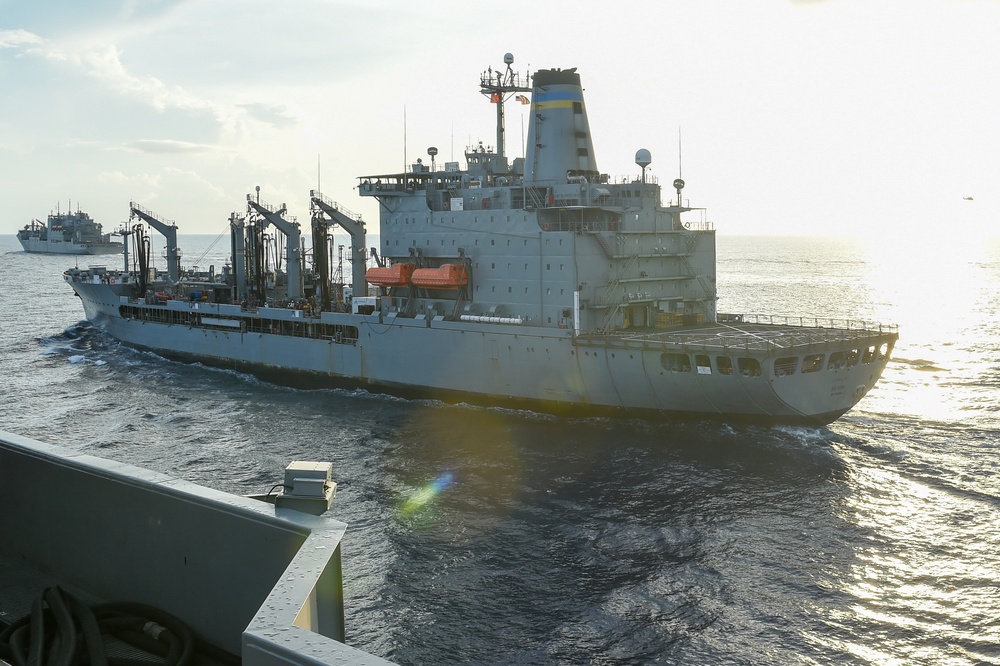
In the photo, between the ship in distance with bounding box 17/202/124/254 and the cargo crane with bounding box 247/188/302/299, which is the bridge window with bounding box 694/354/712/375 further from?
the ship in distance with bounding box 17/202/124/254

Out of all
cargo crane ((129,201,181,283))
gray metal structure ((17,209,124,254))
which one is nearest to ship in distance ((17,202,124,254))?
gray metal structure ((17,209,124,254))

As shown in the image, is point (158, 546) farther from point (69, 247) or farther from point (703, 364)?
point (69, 247)

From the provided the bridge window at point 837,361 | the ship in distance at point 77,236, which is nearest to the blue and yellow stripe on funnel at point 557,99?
the bridge window at point 837,361

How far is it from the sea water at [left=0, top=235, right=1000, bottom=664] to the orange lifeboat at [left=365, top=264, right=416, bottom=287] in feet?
18.8

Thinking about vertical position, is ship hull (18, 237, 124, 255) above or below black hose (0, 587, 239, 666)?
above

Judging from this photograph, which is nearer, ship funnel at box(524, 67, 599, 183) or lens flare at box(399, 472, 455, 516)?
lens flare at box(399, 472, 455, 516)

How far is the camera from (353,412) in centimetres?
3847

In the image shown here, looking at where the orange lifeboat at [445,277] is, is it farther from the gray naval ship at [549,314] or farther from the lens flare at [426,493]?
the lens flare at [426,493]

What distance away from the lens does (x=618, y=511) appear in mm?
24625

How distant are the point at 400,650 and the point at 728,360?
18.0 m

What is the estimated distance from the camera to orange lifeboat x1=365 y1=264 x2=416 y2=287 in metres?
41.9

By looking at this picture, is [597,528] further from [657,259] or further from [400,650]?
[657,259]

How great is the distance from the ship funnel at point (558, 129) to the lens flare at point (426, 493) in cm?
1714

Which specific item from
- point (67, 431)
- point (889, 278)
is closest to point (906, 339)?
point (67, 431)
